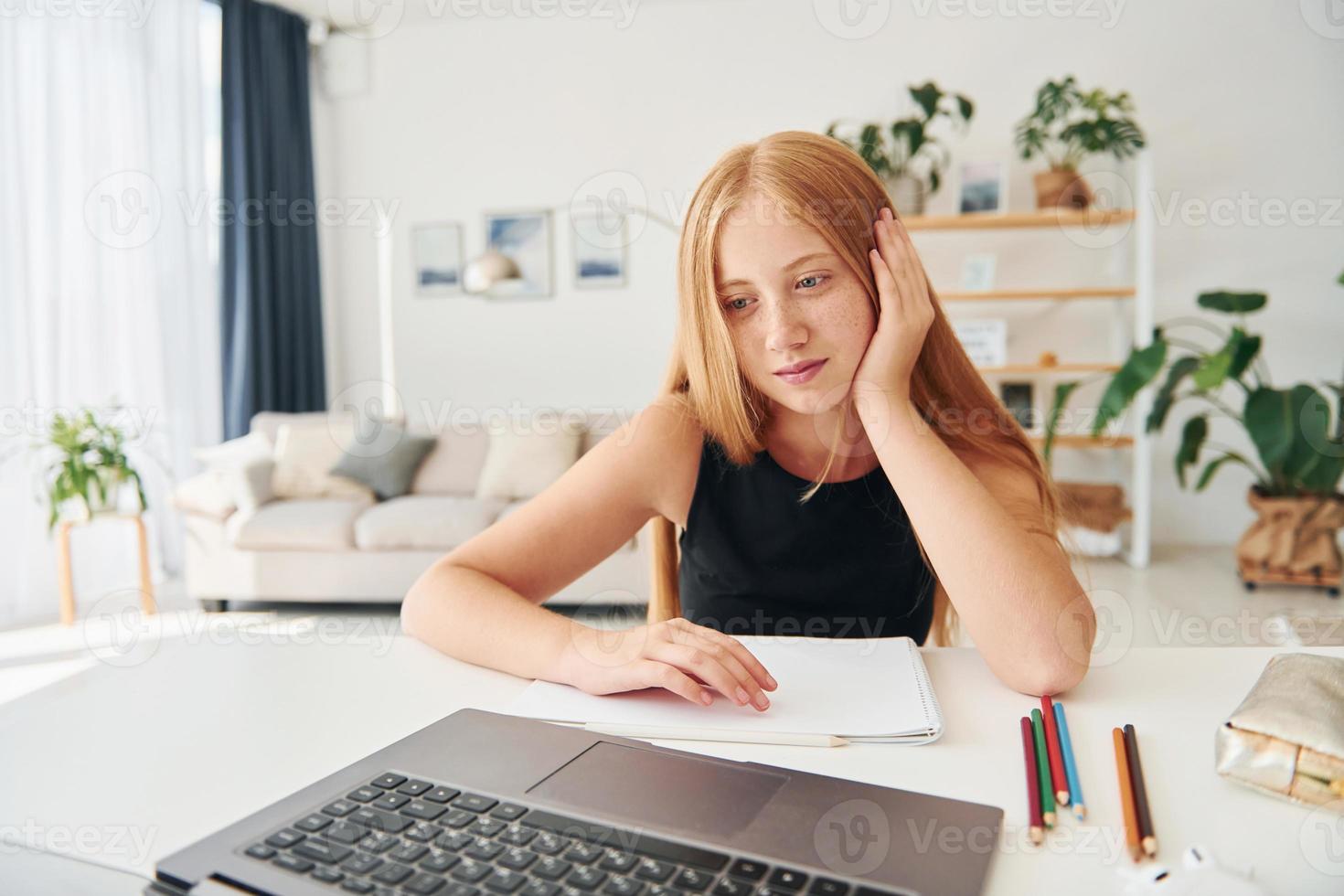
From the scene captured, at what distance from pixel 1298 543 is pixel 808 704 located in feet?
11.9

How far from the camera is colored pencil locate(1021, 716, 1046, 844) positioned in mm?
500

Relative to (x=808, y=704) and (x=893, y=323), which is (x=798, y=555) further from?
(x=808, y=704)

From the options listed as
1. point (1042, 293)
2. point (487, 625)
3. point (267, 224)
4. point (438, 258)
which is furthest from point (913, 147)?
point (487, 625)

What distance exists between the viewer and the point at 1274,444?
3.37 metres

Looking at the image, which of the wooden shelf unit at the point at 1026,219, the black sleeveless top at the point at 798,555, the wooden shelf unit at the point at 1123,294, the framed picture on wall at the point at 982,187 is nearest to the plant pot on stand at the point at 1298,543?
the wooden shelf unit at the point at 1123,294

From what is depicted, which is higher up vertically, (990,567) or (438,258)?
(438,258)

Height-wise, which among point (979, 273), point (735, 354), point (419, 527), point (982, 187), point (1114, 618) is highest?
point (982, 187)

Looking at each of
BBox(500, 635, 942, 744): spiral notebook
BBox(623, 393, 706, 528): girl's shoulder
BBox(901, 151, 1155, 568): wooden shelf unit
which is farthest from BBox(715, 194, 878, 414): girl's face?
BBox(901, 151, 1155, 568): wooden shelf unit

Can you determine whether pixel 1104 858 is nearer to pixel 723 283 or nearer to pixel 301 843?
pixel 301 843

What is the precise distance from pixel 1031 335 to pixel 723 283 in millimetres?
4009

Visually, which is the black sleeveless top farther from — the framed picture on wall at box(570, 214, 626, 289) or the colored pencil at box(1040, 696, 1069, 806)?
the framed picture on wall at box(570, 214, 626, 289)

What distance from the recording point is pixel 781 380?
100 centimetres

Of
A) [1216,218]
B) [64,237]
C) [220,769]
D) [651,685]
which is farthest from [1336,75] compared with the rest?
[64,237]

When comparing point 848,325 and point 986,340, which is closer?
point 848,325
